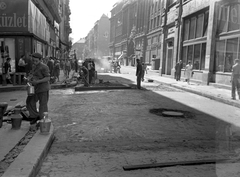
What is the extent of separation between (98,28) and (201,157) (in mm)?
117738

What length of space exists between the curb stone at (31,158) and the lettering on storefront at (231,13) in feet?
50.8

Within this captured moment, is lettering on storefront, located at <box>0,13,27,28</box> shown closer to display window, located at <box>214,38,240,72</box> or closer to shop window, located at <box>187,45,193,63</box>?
display window, located at <box>214,38,240,72</box>

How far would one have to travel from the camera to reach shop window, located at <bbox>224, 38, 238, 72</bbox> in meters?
15.7

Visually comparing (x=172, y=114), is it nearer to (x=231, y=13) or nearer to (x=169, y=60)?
(x=231, y=13)

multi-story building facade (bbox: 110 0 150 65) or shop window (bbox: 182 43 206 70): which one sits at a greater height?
multi-story building facade (bbox: 110 0 150 65)

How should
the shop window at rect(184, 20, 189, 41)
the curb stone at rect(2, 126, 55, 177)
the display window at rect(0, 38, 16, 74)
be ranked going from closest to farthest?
the curb stone at rect(2, 126, 55, 177) → the display window at rect(0, 38, 16, 74) → the shop window at rect(184, 20, 189, 41)

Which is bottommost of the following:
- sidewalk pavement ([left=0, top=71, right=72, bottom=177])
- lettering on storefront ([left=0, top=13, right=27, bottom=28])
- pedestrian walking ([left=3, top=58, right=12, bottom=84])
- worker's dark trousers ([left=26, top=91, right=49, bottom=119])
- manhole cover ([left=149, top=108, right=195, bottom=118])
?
manhole cover ([left=149, top=108, right=195, bottom=118])

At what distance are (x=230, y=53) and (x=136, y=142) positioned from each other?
1341cm

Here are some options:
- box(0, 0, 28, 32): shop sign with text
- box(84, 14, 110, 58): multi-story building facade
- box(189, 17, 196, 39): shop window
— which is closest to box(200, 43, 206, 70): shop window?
box(189, 17, 196, 39): shop window

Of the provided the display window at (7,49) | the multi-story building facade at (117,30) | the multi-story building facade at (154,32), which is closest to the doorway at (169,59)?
the multi-story building facade at (154,32)

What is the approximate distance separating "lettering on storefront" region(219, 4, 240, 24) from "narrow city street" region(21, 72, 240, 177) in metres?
9.79

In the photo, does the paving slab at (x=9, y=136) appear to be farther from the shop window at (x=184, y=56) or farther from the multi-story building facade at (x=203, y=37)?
the shop window at (x=184, y=56)

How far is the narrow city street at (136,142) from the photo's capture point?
4.00 m

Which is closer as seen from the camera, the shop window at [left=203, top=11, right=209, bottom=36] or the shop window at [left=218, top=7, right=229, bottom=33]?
the shop window at [left=218, top=7, right=229, bottom=33]
